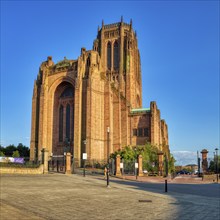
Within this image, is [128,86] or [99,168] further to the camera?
[128,86]

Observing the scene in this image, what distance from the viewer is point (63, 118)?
2317 inches

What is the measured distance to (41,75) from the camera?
196 ft

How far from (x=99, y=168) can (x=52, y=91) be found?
1878 cm

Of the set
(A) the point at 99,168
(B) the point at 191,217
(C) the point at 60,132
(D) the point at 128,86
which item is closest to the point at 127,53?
(D) the point at 128,86

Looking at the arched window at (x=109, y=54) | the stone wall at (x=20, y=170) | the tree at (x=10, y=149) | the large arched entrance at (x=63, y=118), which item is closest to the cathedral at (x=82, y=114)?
the large arched entrance at (x=63, y=118)

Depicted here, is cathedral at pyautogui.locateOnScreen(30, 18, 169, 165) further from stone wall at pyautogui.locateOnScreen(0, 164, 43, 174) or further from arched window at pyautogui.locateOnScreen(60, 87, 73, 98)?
stone wall at pyautogui.locateOnScreen(0, 164, 43, 174)

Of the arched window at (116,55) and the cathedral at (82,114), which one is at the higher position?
the arched window at (116,55)

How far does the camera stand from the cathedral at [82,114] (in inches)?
2078

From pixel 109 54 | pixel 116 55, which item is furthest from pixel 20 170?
pixel 109 54

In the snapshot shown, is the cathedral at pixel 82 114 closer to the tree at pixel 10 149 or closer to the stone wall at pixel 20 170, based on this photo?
the stone wall at pixel 20 170

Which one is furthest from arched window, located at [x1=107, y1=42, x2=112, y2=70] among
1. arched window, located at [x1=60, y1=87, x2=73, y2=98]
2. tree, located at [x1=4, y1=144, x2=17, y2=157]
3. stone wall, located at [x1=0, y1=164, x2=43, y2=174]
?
stone wall, located at [x1=0, y1=164, x2=43, y2=174]

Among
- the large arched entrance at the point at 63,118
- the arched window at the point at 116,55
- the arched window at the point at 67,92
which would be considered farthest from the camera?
the arched window at the point at 116,55

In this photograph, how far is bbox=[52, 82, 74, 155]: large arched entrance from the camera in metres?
57.5

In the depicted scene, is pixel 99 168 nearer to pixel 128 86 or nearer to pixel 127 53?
pixel 128 86
